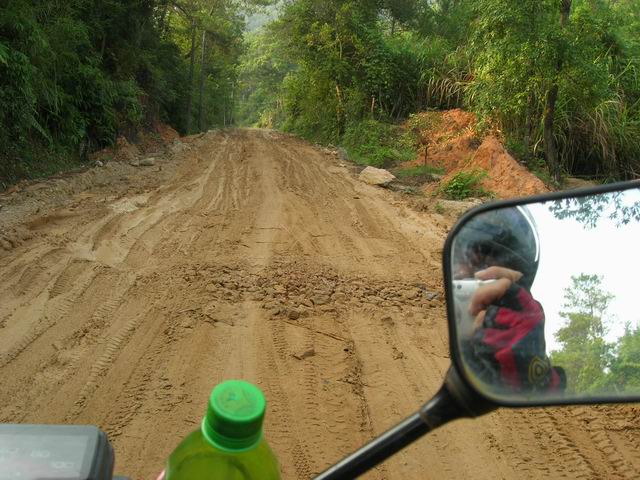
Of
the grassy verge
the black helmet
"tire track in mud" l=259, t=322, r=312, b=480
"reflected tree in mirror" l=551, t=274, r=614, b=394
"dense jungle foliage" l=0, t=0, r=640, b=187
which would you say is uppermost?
"dense jungle foliage" l=0, t=0, r=640, b=187

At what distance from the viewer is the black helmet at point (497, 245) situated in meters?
1.16

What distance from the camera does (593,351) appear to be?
1.22m

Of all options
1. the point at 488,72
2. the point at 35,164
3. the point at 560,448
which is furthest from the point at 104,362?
the point at 488,72

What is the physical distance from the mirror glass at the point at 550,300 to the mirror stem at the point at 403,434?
68mm

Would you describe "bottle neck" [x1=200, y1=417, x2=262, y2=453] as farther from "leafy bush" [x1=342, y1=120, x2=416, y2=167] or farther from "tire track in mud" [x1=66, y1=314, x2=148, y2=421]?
"leafy bush" [x1=342, y1=120, x2=416, y2=167]

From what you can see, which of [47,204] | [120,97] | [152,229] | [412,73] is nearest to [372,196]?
[152,229]

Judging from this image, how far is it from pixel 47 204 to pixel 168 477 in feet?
26.6

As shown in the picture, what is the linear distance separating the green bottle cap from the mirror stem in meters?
0.20

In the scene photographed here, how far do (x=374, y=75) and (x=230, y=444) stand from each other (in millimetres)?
21132

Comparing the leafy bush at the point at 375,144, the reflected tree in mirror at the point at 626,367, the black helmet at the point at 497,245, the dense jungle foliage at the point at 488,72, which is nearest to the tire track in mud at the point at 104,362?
the black helmet at the point at 497,245

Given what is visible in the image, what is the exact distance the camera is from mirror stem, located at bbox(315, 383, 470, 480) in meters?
1.07

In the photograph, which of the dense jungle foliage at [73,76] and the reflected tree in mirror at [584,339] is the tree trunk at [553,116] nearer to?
the dense jungle foliage at [73,76]

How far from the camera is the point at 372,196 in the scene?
34.2ft

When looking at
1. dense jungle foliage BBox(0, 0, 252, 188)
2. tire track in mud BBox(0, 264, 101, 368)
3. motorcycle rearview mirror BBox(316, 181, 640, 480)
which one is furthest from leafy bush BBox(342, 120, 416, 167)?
motorcycle rearview mirror BBox(316, 181, 640, 480)
